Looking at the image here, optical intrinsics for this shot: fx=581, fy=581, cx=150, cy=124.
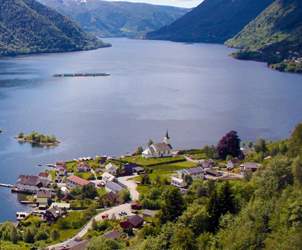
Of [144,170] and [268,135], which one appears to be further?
[268,135]

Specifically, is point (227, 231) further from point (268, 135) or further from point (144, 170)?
point (268, 135)

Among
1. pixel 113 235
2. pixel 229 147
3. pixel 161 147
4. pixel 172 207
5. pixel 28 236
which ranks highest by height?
pixel 172 207

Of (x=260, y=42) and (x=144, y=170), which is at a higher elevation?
(x=260, y=42)

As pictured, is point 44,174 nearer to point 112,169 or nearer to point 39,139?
point 112,169

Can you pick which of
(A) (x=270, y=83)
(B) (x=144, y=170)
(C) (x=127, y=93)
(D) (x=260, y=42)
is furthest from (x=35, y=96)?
(D) (x=260, y=42)

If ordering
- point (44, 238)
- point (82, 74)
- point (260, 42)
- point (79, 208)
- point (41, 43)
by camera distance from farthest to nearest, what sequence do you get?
point (41, 43)
point (260, 42)
point (82, 74)
point (79, 208)
point (44, 238)

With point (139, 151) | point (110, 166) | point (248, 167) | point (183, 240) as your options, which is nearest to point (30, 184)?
point (110, 166)
